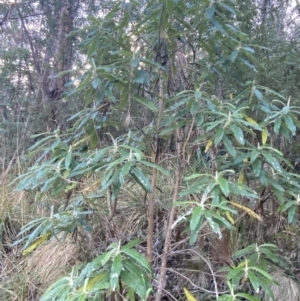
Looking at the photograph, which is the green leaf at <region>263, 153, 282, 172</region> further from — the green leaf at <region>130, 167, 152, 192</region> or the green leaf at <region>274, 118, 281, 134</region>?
the green leaf at <region>130, 167, 152, 192</region>

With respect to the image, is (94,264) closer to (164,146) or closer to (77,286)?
(77,286)

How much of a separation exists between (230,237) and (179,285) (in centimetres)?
41

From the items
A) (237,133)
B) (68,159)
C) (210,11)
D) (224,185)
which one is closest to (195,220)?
(224,185)

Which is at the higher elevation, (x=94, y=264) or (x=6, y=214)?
(x=94, y=264)

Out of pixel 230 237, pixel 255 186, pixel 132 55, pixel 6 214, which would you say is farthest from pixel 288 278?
pixel 6 214

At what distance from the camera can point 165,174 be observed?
1.92 m

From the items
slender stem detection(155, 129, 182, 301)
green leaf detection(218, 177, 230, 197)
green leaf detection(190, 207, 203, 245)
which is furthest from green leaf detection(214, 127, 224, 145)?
slender stem detection(155, 129, 182, 301)

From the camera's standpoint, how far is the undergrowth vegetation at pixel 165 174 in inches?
53.4

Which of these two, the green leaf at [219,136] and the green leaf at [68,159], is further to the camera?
the green leaf at [68,159]

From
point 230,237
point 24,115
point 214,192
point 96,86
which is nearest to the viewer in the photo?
point 214,192

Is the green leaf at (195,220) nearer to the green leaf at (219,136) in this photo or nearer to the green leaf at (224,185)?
the green leaf at (224,185)

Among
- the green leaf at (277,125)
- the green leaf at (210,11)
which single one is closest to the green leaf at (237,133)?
the green leaf at (277,125)

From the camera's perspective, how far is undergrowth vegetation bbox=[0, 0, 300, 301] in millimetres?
1357

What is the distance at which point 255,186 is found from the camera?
7.07 ft
